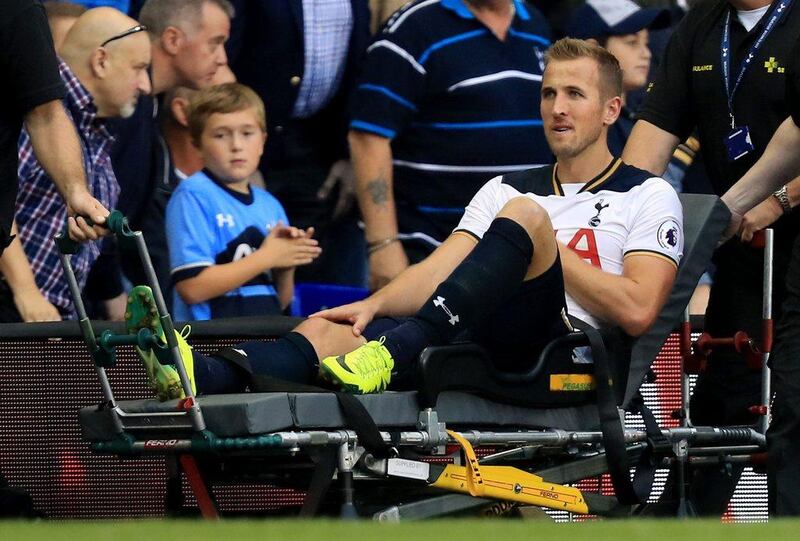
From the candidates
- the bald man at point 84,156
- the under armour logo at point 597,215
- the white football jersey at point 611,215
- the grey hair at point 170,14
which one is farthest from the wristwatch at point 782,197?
the grey hair at point 170,14

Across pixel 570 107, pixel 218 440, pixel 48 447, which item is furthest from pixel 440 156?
pixel 218 440

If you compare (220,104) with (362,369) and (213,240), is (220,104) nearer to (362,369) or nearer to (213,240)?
(213,240)

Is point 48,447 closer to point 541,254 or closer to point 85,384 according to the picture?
point 85,384

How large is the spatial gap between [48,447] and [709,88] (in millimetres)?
2928

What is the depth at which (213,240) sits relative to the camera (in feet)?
27.7

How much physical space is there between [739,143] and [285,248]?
7.36ft

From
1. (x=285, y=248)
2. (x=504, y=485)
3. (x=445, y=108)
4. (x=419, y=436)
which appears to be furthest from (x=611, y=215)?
(x=445, y=108)

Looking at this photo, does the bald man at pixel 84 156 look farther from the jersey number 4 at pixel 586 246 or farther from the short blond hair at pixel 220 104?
the jersey number 4 at pixel 586 246

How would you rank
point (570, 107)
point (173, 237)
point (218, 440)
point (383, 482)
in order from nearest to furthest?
point (218, 440) → point (383, 482) → point (570, 107) → point (173, 237)

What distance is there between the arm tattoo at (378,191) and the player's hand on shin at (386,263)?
21 cm

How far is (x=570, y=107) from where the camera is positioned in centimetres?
723

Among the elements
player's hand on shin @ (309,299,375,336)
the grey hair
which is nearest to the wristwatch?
player's hand on shin @ (309,299,375,336)

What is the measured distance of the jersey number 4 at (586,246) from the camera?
703 cm

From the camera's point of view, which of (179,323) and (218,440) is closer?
(218,440)
